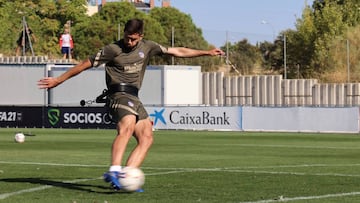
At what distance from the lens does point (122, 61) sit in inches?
530

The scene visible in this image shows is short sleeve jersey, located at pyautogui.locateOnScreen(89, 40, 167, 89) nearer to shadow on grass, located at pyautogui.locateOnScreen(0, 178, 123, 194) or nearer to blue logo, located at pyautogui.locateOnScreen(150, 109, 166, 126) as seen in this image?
shadow on grass, located at pyautogui.locateOnScreen(0, 178, 123, 194)

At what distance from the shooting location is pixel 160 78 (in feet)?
167

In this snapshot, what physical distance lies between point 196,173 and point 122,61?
3496 mm

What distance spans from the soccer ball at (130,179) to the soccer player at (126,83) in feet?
1.25

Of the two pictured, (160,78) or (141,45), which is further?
(160,78)

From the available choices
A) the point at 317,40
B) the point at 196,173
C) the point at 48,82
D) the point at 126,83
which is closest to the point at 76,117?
the point at 317,40

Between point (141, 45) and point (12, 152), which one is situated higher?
point (141, 45)

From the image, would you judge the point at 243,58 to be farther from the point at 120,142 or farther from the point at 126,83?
the point at 120,142

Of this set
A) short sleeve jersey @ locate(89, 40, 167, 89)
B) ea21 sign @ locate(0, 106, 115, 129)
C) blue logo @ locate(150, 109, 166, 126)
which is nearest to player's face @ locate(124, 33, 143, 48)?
short sleeve jersey @ locate(89, 40, 167, 89)

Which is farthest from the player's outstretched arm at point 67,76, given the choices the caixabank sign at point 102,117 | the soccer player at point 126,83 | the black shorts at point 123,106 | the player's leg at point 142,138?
the caixabank sign at point 102,117

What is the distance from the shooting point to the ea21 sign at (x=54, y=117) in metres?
43.5

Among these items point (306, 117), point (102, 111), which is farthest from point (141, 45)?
point (102, 111)

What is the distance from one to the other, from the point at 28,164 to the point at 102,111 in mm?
24219

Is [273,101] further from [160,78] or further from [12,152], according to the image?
[12,152]
